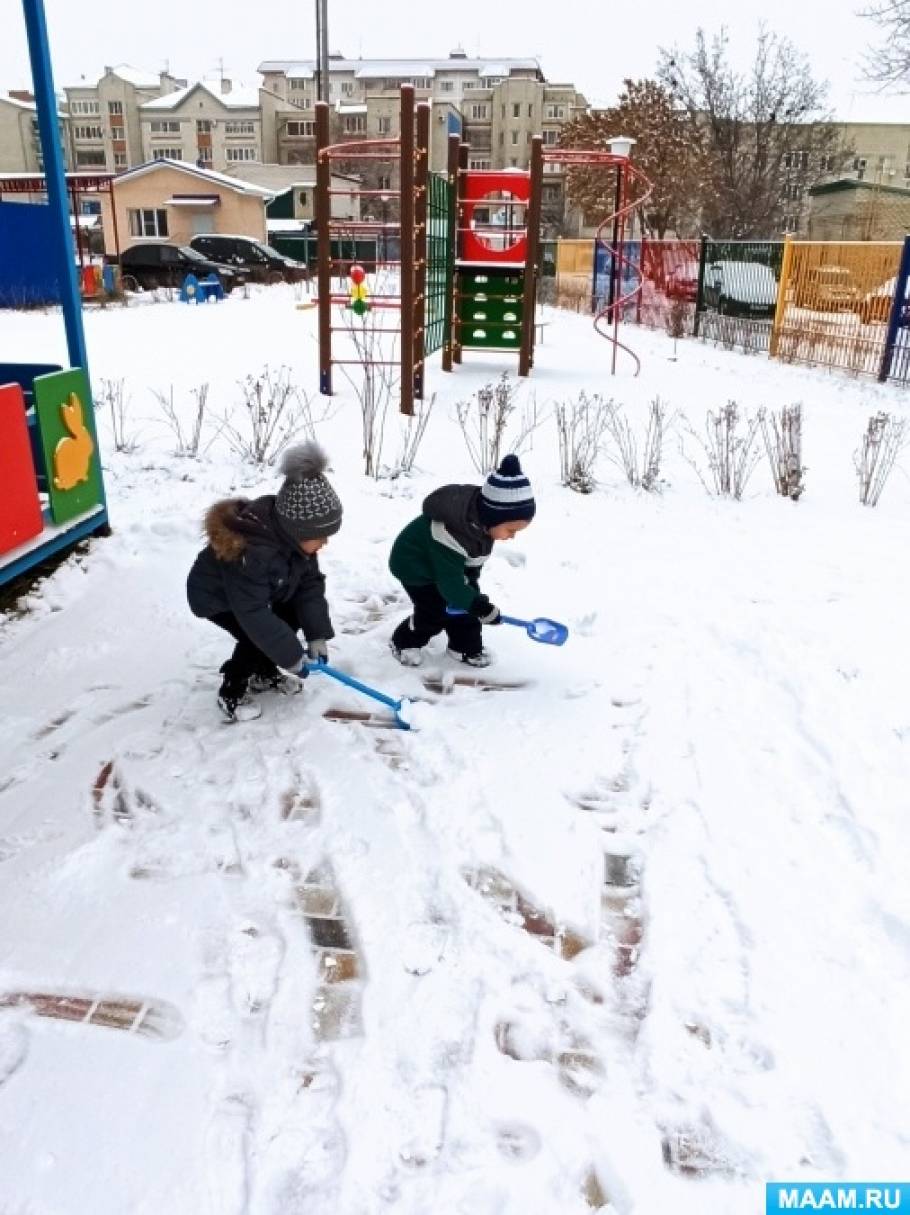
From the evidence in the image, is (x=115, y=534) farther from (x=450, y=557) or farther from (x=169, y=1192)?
(x=169, y=1192)

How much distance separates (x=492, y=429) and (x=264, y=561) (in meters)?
4.49

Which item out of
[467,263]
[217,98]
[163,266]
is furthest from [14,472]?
[217,98]

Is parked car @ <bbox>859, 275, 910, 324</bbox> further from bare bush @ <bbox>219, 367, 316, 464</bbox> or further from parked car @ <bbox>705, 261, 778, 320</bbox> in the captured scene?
bare bush @ <bbox>219, 367, 316, 464</bbox>

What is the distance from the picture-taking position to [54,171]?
421 centimetres

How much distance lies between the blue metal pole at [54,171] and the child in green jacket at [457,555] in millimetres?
2182

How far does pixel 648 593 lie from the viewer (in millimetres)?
4199

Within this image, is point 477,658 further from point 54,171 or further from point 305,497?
point 54,171

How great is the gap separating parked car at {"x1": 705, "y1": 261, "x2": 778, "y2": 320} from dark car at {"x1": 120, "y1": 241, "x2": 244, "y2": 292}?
13039mm

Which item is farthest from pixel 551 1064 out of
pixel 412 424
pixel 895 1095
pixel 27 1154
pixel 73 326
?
pixel 412 424

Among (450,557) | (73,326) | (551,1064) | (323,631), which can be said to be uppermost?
(73,326)

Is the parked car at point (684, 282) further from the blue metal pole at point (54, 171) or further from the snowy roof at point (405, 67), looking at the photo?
the snowy roof at point (405, 67)

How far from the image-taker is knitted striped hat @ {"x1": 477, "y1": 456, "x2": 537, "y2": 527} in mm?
3074

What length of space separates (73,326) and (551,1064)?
419 cm

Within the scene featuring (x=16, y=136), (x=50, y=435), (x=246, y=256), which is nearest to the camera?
(x=50, y=435)
